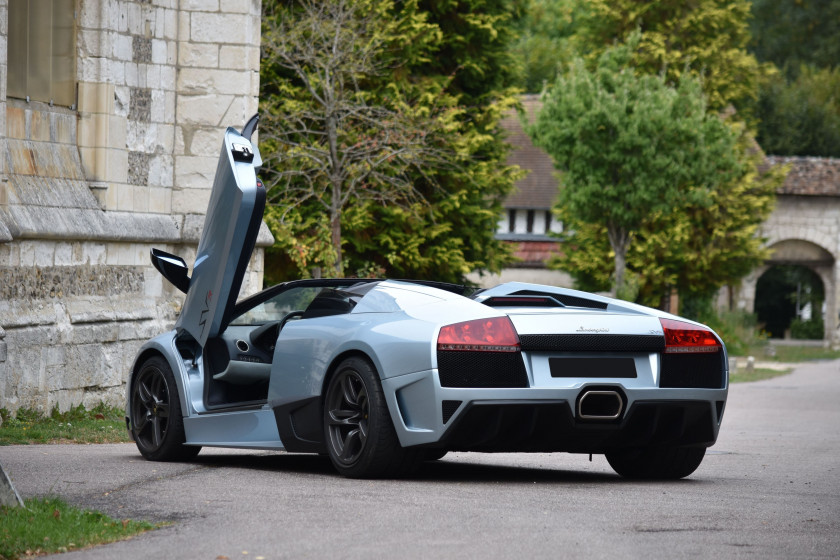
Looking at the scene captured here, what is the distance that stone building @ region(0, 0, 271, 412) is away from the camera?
12.9 m

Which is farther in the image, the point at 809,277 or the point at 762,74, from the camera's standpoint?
the point at 809,277

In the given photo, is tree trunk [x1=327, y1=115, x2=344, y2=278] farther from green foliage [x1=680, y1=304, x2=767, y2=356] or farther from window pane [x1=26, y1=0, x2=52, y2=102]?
green foliage [x1=680, y1=304, x2=767, y2=356]

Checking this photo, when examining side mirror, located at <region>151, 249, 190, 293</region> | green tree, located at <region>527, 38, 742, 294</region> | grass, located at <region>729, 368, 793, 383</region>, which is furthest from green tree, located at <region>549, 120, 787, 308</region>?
side mirror, located at <region>151, 249, 190, 293</region>

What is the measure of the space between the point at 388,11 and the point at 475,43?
2537 millimetres

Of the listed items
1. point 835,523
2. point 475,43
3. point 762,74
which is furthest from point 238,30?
point 762,74

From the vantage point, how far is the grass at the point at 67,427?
11.2 m

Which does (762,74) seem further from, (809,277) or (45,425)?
(45,425)

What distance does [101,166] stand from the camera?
14.7m

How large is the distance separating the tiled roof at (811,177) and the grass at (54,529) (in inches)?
1820

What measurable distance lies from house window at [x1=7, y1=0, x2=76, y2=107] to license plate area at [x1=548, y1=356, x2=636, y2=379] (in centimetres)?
824

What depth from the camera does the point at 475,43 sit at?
29.9 meters

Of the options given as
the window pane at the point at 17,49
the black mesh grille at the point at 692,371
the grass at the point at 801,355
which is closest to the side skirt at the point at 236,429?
the black mesh grille at the point at 692,371

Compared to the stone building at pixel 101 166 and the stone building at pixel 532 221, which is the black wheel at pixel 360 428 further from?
the stone building at pixel 532 221

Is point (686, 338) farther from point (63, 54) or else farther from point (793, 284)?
point (793, 284)
